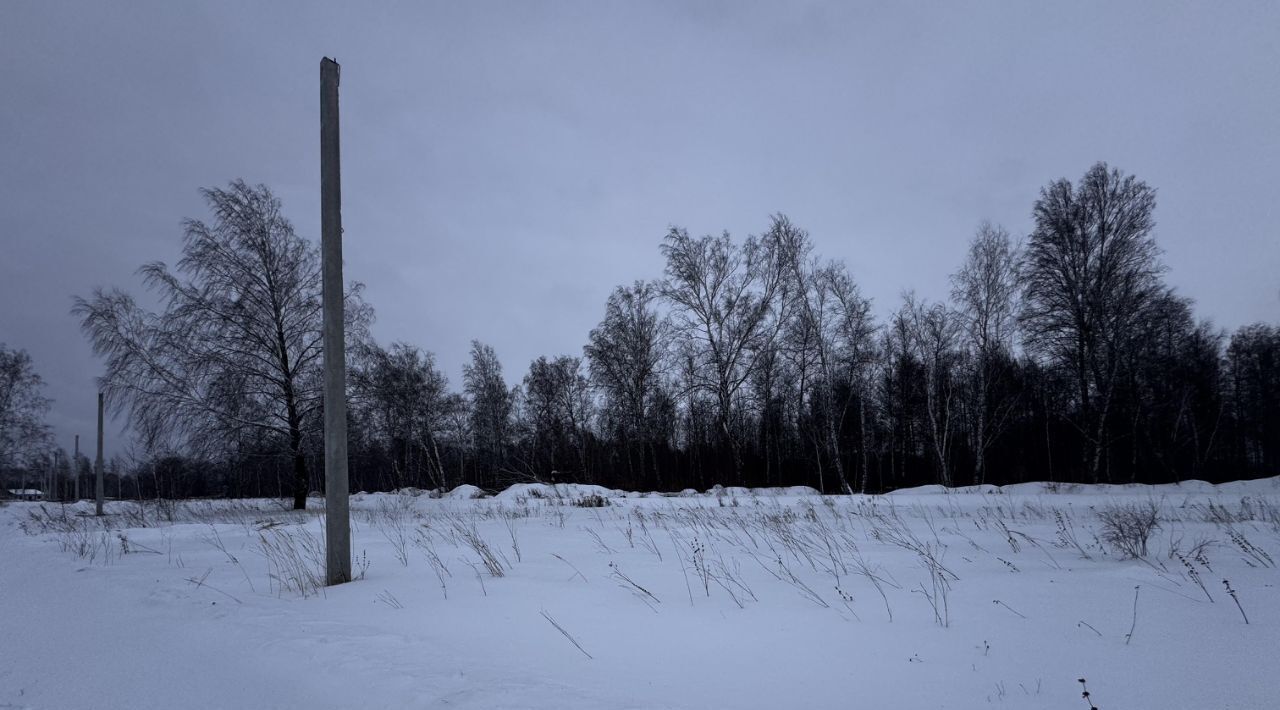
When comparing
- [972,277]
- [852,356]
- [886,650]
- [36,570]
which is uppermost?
[972,277]

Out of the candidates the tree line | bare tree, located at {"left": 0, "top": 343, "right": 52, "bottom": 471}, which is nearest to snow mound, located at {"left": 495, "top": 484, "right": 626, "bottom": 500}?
the tree line

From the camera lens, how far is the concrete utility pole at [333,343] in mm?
4922

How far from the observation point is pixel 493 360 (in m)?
39.4

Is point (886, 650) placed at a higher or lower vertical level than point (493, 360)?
lower

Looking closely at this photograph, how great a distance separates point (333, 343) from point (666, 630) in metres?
3.89

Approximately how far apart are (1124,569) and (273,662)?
236 inches

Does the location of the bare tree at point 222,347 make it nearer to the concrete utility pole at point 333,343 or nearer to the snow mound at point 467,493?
the snow mound at point 467,493

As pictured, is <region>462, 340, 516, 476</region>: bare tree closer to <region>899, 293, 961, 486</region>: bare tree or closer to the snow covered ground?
<region>899, 293, 961, 486</region>: bare tree

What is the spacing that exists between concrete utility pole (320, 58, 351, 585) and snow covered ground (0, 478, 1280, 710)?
0.42 m

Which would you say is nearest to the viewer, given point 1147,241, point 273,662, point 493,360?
point 273,662

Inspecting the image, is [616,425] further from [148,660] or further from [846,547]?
[148,660]

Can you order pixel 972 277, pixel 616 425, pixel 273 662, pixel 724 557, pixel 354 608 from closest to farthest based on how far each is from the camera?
pixel 273 662
pixel 354 608
pixel 724 557
pixel 972 277
pixel 616 425

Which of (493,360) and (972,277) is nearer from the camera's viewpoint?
(972,277)

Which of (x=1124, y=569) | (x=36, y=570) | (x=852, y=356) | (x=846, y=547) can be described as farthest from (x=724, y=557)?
(x=852, y=356)
